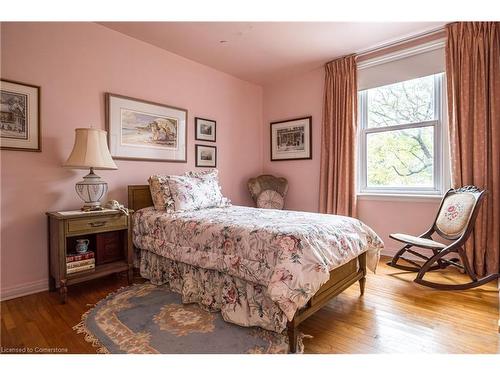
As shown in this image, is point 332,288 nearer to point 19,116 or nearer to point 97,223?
point 97,223

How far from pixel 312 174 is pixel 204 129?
1.71 metres

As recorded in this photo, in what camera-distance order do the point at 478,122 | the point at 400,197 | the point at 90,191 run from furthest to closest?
the point at 400,197 < the point at 478,122 < the point at 90,191

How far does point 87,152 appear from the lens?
7.56ft

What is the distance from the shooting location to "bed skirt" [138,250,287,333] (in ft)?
5.52

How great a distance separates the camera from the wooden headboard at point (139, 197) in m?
2.89

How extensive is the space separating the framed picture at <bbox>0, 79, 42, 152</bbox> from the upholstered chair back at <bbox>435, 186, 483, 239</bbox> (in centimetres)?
386

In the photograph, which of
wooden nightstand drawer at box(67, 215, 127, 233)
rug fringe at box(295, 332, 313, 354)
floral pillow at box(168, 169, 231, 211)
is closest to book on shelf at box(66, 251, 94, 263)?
wooden nightstand drawer at box(67, 215, 127, 233)

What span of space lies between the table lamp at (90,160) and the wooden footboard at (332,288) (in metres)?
1.93

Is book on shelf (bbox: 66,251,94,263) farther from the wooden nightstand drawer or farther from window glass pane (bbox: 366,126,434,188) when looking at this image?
window glass pane (bbox: 366,126,434,188)

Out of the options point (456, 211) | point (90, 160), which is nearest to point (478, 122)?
point (456, 211)

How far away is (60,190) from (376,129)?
11.9 feet

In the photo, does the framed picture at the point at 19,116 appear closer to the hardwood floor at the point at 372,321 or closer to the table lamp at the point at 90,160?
the table lamp at the point at 90,160

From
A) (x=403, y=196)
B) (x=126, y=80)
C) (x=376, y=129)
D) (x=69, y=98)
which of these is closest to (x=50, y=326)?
(x=69, y=98)

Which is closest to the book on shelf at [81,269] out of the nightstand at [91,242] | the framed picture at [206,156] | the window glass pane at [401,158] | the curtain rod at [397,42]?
the nightstand at [91,242]
